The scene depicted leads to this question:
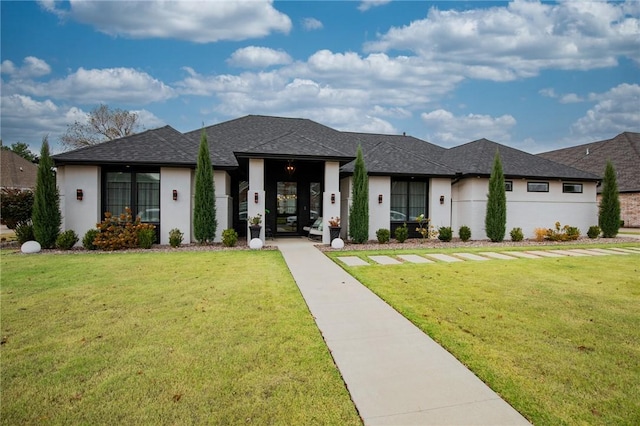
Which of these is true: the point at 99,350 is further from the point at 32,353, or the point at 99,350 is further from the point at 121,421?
the point at 121,421

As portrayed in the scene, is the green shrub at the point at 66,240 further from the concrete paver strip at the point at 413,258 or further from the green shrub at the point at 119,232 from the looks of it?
the concrete paver strip at the point at 413,258

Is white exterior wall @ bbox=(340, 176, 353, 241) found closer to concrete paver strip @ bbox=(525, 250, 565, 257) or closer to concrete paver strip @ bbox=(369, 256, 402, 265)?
concrete paver strip @ bbox=(369, 256, 402, 265)

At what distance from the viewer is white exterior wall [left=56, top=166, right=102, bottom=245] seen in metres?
12.3

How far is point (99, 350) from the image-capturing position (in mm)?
3656

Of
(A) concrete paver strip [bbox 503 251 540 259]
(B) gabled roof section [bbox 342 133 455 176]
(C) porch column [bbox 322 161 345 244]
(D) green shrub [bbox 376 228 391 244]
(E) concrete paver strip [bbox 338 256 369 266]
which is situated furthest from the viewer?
(B) gabled roof section [bbox 342 133 455 176]

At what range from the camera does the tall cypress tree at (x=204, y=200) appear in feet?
40.9

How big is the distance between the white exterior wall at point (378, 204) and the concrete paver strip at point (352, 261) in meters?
4.91

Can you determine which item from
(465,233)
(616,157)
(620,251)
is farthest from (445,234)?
(616,157)

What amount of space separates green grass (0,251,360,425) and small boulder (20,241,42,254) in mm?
4815

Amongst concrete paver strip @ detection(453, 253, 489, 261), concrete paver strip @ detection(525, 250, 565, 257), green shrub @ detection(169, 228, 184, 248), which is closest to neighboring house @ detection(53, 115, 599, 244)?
green shrub @ detection(169, 228, 184, 248)

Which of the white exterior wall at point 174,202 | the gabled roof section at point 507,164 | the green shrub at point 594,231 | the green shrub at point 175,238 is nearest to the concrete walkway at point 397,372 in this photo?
the green shrub at point 175,238

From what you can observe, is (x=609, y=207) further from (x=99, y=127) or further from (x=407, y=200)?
(x=99, y=127)

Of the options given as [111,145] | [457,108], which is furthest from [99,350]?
[457,108]

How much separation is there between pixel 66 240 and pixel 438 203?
14.8 m
